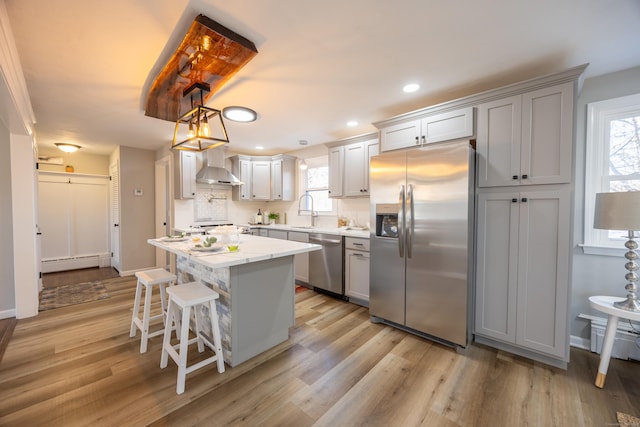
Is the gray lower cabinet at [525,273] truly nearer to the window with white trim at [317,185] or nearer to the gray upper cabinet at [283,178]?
the window with white trim at [317,185]

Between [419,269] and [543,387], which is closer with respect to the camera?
[543,387]

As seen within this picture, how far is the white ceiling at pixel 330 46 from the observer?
1.53 metres

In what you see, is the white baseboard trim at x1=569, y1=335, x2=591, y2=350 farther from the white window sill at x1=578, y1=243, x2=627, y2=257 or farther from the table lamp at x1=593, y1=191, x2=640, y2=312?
the white window sill at x1=578, y1=243, x2=627, y2=257

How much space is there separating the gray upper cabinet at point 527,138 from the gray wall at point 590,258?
0.38 metres

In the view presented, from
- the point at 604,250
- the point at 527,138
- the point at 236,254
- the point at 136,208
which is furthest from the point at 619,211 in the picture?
the point at 136,208

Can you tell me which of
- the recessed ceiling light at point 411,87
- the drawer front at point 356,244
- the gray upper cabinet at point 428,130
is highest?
the recessed ceiling light at point 411,87

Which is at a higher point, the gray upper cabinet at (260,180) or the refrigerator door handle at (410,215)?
the gray upper cabinet at (260,180)

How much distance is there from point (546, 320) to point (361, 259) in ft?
5.98

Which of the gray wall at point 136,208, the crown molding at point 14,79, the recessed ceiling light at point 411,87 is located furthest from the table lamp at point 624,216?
the gray wall at point 136,208

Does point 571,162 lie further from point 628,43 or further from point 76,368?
point 76,368

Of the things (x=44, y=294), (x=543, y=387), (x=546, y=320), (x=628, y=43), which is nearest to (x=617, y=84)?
(x=628, y=43)

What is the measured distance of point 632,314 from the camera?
5.82 ft

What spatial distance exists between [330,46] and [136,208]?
4866 millimetres

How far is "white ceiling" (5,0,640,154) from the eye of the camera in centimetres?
153
